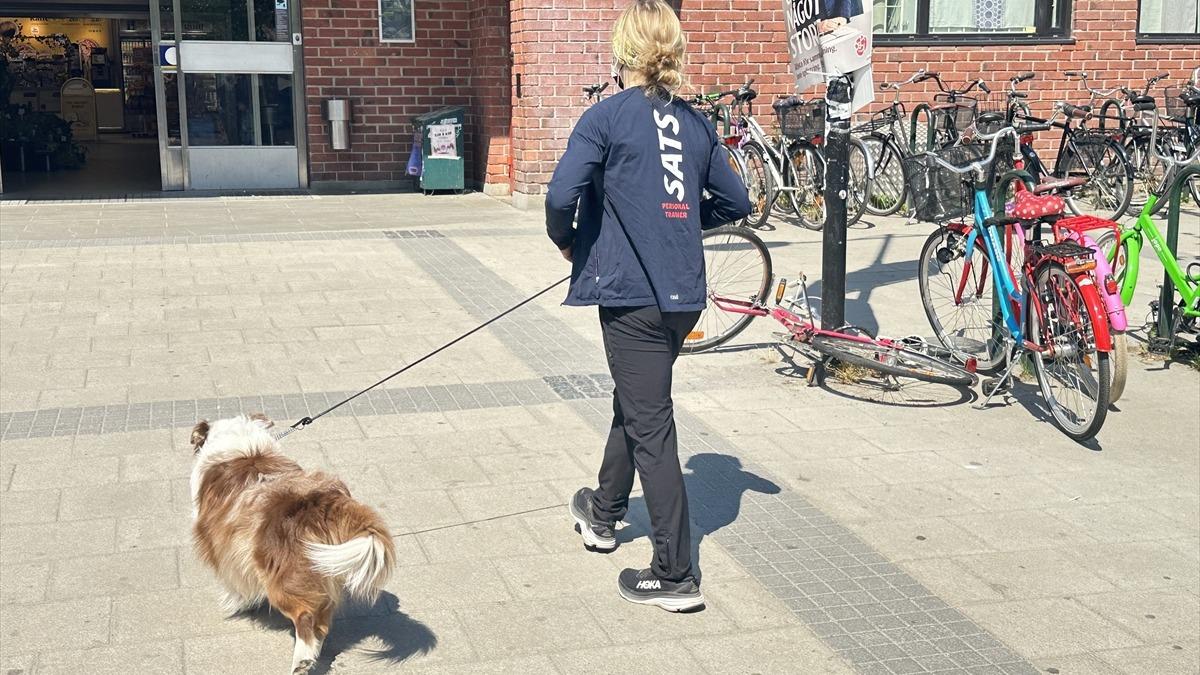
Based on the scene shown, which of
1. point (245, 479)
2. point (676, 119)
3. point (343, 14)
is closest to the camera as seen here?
point (245, 479)

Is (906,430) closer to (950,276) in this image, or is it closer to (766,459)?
(766,459)

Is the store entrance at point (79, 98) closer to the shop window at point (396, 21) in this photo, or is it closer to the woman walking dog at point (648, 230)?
the shop window at point (396, 21)

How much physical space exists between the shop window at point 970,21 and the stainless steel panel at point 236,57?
683cm

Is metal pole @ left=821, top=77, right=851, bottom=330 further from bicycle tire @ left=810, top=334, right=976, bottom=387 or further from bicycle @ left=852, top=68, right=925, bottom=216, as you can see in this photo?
bicycle @ left=852, top=68, right=925, bottom=216

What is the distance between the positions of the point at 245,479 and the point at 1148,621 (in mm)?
2941

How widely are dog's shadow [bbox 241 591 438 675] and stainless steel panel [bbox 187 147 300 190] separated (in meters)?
11.5

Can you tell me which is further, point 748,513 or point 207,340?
point 207,340

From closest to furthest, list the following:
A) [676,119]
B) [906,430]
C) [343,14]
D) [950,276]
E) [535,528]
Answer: [676,119] → [535,528] → [906,430] → [950,276] → [343,14]

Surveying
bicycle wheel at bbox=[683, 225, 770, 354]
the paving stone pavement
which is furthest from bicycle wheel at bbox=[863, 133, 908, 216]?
bicycle wheel at bbox=[683, 225, 770, 354]

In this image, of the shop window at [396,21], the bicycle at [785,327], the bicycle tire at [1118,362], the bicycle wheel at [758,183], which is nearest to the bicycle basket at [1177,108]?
the bicycle wheel at [758,183]

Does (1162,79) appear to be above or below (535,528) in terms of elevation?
above

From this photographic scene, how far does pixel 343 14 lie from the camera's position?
14.6 meters

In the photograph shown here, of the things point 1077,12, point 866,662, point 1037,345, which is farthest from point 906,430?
point 1077,12

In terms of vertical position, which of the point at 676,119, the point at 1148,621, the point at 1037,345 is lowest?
the point at 1148,621
